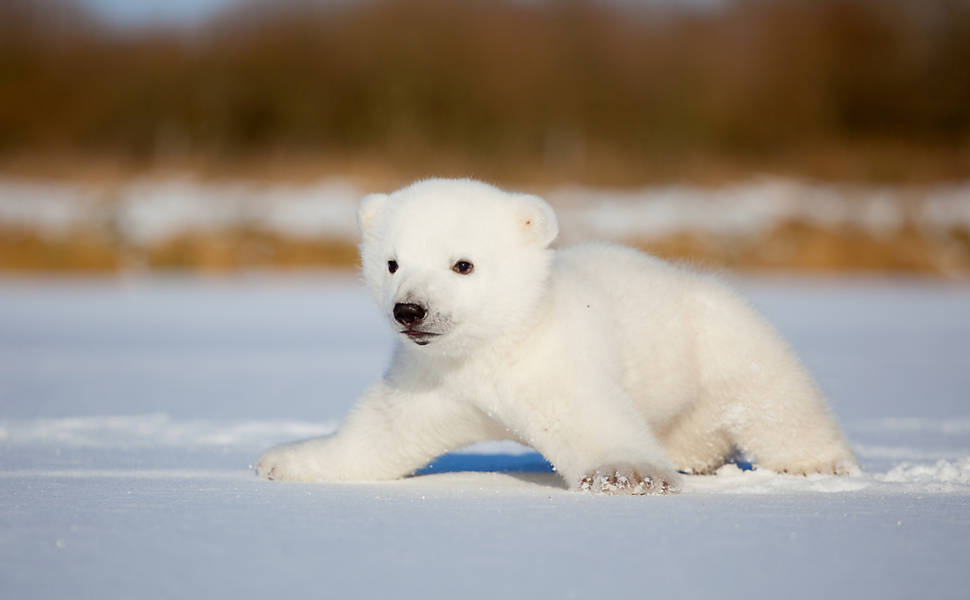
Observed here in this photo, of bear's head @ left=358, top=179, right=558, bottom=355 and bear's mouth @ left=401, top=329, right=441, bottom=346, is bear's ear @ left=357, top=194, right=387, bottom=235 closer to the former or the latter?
bear's head @ left=358, top=179, right=558, bottom=355

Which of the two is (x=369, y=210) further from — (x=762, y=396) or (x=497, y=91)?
(x=497, y=91)

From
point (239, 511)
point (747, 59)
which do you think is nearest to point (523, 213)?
point (239, 511)

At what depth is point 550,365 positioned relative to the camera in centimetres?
308

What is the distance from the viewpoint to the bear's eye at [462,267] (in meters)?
3.05

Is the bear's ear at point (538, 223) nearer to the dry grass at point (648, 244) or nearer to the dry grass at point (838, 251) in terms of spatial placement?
the dry grass at point (648, 244)

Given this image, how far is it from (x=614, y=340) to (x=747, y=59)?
92.4 feet

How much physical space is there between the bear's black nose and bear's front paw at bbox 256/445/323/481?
67 cm

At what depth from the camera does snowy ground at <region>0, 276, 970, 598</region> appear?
2.00 meters

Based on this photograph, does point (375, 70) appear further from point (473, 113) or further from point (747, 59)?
point (747, 59)

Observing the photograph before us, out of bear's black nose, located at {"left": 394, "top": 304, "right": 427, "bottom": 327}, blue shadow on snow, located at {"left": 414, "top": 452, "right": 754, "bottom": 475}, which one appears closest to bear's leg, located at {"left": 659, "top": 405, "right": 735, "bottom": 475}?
blue shadow on snow, located at {"left": 414, "top": 452, "right": 754, "bottom": 475}

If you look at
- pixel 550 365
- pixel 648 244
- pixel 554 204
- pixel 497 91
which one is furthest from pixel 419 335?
pixel 497 91

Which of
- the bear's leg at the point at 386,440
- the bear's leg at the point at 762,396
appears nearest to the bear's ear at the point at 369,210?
the bear's leg at the point at 386,440

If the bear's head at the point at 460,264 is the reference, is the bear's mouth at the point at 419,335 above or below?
below

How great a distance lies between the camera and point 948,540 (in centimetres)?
231
